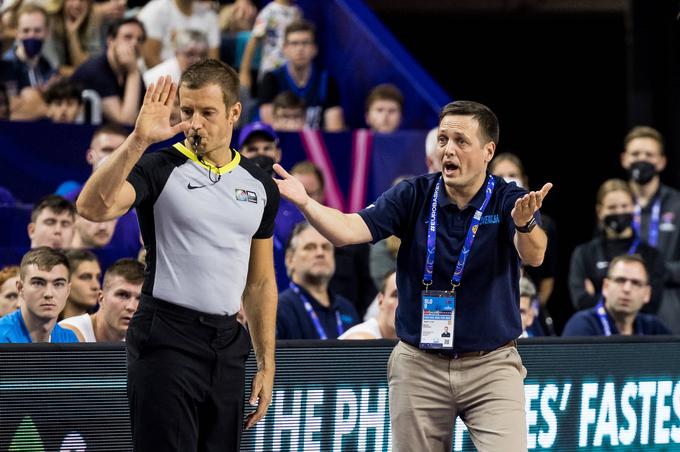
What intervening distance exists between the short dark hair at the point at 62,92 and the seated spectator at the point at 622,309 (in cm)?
412

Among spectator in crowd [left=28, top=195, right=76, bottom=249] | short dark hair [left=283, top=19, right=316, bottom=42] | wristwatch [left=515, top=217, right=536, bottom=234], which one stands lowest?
wristwatch [left=515, top=217, right=536, bottom=234]

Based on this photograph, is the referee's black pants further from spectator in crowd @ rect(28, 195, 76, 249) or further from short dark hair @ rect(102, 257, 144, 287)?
spectator in crowd @ rect(28, 195, 76, 249)

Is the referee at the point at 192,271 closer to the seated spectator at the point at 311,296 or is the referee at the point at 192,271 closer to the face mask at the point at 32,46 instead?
the seated spectator at the point at 311,296

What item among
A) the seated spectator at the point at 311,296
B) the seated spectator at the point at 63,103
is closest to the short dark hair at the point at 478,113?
the seated spectator at the point at 311,296

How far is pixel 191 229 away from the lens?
428 centimetres

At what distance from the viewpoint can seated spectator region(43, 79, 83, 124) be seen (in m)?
9.48

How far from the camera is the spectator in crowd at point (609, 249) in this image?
9.06 metres

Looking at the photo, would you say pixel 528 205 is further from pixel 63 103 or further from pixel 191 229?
pixel 63 103

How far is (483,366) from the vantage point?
4.89 meters

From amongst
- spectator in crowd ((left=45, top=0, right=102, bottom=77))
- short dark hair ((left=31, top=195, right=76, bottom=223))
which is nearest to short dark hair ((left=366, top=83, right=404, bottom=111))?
spectator in crowd ((left=45, top=0, right=102, bottom=77))

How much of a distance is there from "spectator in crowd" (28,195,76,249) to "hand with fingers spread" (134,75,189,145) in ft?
11.6

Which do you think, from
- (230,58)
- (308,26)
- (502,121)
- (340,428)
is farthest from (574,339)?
(502,121)

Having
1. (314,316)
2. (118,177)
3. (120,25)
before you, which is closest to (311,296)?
(314,316)

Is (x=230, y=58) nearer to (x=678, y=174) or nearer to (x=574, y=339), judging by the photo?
(x=678, y=174)
